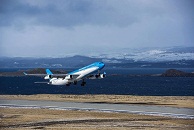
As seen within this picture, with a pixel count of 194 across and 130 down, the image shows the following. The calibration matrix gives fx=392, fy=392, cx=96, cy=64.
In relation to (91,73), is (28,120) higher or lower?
lower

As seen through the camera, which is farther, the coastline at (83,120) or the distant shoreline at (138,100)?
the distant shoreline at (138,100)

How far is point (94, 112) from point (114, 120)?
771cm

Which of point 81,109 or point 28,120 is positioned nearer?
point 28,120

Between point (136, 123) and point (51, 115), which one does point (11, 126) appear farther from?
point (136, 123)

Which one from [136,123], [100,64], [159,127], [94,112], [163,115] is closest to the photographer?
[159,127]

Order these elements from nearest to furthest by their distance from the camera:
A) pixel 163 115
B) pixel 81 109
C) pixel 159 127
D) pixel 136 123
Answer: pixel 159 127 < pixel 136 123 < pixel 163 115 < pixel 81 109

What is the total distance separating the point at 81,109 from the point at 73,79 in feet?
65.5

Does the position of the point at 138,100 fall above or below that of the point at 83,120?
above

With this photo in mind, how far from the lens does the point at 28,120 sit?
4594 centimetres

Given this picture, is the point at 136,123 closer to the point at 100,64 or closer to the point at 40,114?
the point at 40,114

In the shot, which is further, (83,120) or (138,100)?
(138,100)

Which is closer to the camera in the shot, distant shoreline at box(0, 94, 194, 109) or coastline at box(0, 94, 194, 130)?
coastline at box(0, 94, 194, 130)

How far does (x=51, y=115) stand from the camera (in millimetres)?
49875

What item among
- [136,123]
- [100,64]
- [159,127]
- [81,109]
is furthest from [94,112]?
[100,64]
